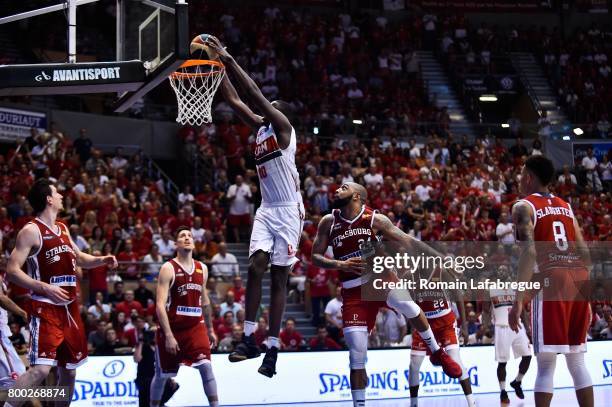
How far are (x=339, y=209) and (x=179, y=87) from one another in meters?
2.30

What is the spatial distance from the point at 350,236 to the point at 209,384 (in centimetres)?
232

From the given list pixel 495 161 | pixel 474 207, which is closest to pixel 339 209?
pixel 474 207

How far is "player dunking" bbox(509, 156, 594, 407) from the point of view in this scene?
8.35m

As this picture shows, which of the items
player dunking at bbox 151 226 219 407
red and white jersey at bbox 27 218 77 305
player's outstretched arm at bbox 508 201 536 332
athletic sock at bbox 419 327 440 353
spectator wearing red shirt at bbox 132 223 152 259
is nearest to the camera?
player's outstretched arm at bbox 508 201 536 332

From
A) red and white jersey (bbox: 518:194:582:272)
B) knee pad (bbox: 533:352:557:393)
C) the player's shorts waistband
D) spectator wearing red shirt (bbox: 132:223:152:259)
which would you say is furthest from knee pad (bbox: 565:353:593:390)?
spectator wearing red shirt (bbox: 132:223:152:259)

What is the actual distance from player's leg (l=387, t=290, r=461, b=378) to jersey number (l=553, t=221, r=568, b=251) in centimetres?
249

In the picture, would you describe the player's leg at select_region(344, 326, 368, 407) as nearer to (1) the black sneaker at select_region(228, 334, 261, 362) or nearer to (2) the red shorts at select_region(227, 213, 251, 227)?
(1) the black sneaker at select_region(228, 334, 261, 362)

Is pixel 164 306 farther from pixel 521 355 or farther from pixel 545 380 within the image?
pixel 521 355

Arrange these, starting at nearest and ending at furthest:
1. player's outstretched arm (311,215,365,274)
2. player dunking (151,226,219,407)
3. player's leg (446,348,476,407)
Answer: player's outstretched arm (311,215,365,274), player dunking (151,226,219,407), player's leg (446,348,476,407)

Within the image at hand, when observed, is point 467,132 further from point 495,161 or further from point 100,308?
point 100,308

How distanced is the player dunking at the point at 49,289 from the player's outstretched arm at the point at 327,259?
2.62m

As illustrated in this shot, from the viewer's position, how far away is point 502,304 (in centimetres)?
1489

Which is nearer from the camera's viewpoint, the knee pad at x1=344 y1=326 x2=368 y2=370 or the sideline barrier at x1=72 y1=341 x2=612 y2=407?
the knee pad at x1=344 y1=326 x2=368 y2=370

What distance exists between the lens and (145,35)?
8805mm
